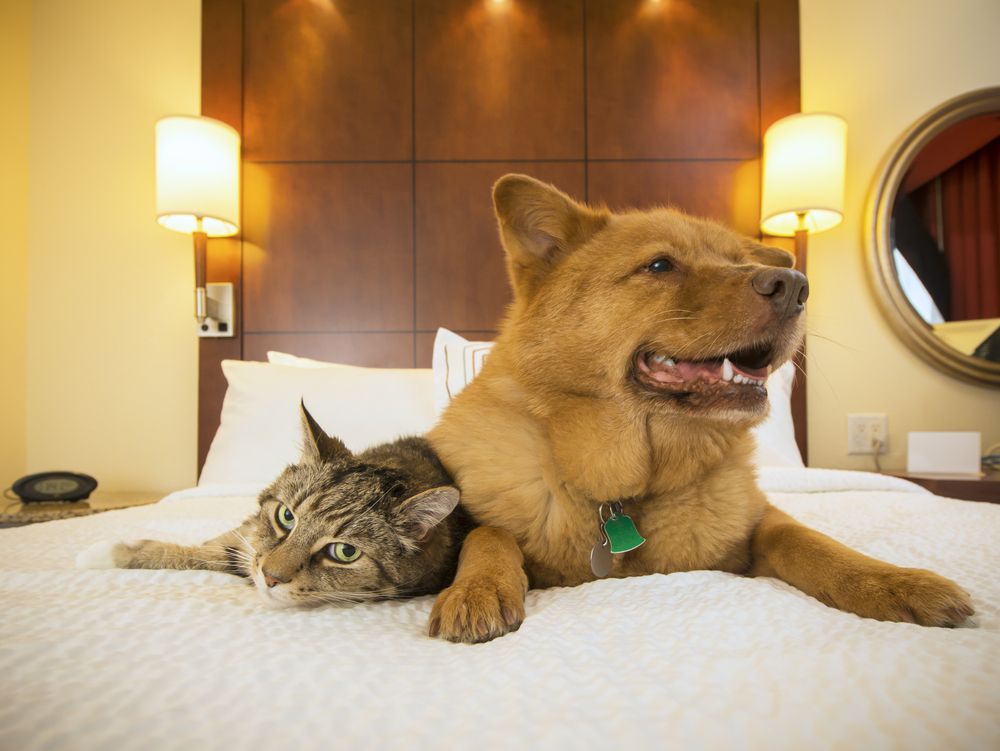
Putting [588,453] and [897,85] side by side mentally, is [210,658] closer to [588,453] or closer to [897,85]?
[588,453]

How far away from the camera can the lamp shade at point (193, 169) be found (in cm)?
276

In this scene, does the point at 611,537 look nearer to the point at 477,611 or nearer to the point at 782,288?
the point at 477,611

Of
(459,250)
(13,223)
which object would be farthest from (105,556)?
(13,223)

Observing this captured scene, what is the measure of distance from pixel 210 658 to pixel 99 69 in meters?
3.85

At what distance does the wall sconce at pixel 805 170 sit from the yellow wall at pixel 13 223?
4020 millimetres

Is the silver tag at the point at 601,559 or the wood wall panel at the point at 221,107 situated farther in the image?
the wood wall panel at the point at 221,107

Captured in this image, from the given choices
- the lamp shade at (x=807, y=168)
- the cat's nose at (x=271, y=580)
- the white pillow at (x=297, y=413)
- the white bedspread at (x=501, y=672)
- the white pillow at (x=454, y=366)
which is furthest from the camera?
the lamp shade at (x=807, y=168)

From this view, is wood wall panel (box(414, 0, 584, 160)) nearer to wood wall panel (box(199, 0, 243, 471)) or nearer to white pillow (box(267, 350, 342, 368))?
wood wall panel (box(199, 0, 243, 471))

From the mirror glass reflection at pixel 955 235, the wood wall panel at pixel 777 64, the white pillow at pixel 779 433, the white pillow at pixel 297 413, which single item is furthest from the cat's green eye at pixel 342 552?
the mirror glass reflection at pixel 955 235

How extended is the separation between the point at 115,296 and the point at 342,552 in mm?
3036

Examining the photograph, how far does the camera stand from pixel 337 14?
3.15m

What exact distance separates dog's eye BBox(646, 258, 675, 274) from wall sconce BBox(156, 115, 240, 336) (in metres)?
2.41

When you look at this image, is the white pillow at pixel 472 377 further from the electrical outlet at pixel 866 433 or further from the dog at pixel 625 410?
the dog at pixel 625 410

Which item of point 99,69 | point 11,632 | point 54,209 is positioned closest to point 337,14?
point 99,69
